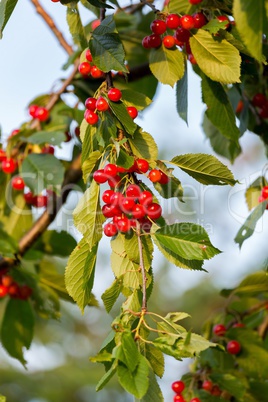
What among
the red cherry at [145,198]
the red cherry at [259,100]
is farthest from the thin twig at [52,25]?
the red cherry at [145,198]

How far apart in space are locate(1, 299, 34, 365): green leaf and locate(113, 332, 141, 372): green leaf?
1.28 m

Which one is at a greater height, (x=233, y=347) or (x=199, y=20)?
(x=199, y=20)

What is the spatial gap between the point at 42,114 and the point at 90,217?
1254mm

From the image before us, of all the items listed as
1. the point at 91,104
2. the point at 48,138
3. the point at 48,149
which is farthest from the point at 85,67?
the point at 48,149

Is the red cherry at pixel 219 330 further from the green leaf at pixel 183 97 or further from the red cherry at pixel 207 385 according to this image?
the green leaf at pixel 183 97

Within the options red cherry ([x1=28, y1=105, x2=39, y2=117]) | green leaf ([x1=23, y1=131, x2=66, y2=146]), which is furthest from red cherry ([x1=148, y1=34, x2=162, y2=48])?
red cherry ([x1=28, y1=105, x2=39, y2=117])

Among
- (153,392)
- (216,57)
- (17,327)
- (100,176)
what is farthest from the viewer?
(17,327)

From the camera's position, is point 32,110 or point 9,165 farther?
point 32,110

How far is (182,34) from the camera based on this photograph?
1498 mm

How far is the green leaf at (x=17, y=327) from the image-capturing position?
7.52ft

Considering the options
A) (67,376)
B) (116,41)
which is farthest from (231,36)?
(67,376)

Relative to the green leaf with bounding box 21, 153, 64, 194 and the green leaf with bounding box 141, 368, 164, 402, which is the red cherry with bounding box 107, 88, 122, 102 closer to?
the green leaf with bounding box 141, 368, 164, 402

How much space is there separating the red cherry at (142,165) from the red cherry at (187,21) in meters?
0.37

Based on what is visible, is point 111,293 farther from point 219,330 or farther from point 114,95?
point 219,330
